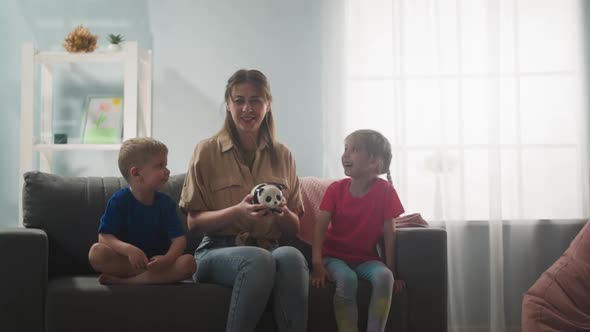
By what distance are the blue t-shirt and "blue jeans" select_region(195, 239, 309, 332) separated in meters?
0.25

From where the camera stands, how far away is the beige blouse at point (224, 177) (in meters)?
2.12

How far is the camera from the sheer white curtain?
3121mm

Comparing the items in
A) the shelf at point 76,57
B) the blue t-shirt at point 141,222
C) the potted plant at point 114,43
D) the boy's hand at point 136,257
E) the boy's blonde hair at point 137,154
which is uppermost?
the potted plant at point 114,43

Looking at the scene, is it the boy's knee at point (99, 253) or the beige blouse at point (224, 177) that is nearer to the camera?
the boy's knee at point (99, 253)

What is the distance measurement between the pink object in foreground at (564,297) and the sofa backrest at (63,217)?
1659 millimetres

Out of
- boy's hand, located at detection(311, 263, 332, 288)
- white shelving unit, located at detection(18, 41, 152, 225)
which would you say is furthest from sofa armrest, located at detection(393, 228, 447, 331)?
white shelving unit, located at detection(18, 41, 152, 225)

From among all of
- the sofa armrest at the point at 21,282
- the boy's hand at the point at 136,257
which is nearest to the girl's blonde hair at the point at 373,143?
the boy's hand at the point at 136,257

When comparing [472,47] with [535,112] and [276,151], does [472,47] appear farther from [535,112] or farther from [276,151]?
[276,151]

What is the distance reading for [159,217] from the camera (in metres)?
2.06

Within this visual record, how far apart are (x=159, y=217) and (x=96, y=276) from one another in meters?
0.33

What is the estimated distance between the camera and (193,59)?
3.31m

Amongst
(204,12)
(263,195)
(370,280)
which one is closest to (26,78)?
(204,12)

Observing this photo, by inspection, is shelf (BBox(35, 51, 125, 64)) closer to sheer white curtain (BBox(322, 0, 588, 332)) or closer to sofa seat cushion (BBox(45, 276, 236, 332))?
sheer white curtain (BBox(322, 0, 588, 332))

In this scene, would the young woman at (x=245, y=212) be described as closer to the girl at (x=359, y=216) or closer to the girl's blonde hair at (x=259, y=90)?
the girl's blonde hair at (x=259, y=90)
